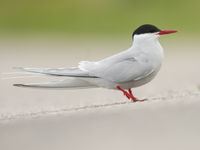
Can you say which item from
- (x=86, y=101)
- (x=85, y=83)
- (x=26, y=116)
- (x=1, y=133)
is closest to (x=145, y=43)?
(x=85, y=83)

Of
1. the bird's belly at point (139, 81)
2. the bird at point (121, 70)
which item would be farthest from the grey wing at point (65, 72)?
the bird's belly at point (139, 81)

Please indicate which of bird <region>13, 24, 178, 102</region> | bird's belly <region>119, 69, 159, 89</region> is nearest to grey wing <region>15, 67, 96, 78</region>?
bird <region>13, 24, 178, 102</region>

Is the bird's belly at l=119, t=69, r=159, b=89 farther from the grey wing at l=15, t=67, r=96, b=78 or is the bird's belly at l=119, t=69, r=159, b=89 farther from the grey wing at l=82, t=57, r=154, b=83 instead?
the grey wing at l=15, t=67, r=96, b=78

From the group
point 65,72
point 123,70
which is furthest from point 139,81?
point 65,72

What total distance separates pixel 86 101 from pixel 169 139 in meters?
Result: 1.84

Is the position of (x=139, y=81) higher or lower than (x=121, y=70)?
lower

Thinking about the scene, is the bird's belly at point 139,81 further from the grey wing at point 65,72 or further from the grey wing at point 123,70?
the grey wing at point 65,72

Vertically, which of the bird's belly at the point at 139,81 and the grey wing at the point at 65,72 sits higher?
the grey wing at the point at 65,72

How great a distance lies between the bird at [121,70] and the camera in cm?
386

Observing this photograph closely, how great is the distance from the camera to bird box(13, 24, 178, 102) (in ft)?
12.7

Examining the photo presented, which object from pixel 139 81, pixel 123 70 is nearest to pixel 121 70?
pixel 123 70

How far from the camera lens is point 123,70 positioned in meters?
3.91

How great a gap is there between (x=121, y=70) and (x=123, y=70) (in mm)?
18

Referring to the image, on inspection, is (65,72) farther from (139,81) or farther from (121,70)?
(139,81)
